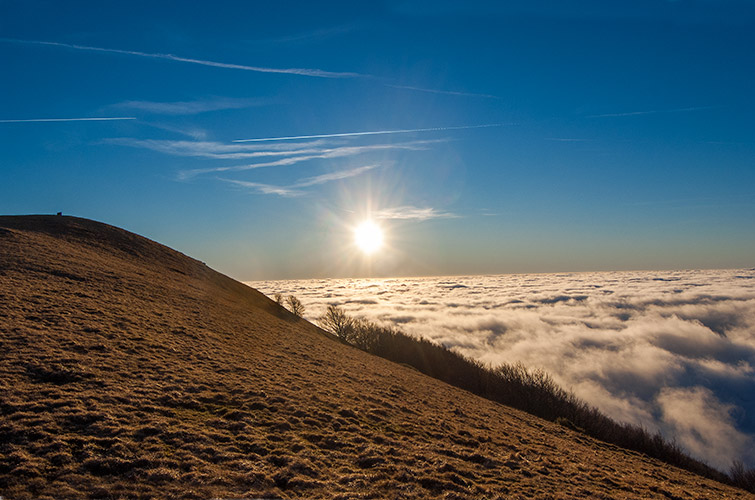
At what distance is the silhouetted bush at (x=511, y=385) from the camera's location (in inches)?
1374

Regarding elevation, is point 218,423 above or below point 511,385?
above

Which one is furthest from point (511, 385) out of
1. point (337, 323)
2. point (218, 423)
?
point (218, 423)

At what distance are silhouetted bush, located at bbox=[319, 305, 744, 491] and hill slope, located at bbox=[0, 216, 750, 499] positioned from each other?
27.2 metres

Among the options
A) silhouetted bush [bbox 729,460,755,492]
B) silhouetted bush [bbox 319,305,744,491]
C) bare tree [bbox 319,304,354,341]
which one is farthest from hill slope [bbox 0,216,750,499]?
bare tree [bbox 319,304,354,341]

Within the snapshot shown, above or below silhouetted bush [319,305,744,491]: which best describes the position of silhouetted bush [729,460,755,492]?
below

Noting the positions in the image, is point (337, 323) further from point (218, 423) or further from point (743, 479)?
point (218, 423)

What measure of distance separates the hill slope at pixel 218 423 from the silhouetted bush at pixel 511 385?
27249 millimetres

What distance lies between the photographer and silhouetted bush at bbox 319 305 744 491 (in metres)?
34.9

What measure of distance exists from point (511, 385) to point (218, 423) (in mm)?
57952

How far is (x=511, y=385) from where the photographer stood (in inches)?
2235

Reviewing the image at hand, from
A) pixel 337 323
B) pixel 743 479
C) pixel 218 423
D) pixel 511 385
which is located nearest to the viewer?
pixel 218 423

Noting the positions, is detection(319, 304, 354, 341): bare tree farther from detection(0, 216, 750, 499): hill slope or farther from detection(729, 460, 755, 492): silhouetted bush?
detection(729, 460, 755, 492): silhouetted bush

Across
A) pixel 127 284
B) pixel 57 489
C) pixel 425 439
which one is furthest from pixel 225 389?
pixel 127 284

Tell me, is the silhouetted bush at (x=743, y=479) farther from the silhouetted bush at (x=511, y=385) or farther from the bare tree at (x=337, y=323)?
the bare tree at (x=337, y=323)
